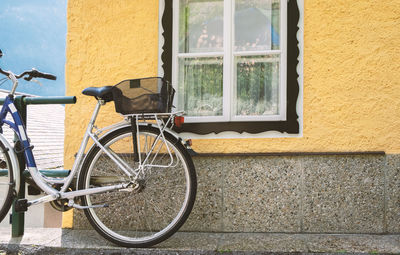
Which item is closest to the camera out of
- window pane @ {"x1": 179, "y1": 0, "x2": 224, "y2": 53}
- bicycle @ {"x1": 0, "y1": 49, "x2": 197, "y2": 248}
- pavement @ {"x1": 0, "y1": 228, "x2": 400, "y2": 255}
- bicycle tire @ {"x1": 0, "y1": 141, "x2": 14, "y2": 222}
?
pavement @ {"x1": 0, "y1": 228, "x2": 400, "y2": 255}

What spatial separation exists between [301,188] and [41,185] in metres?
2.24

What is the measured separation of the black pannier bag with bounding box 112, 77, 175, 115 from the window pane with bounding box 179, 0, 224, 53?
1.06 m

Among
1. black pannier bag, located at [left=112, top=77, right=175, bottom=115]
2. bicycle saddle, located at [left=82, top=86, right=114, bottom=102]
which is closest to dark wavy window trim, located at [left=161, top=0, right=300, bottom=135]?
black pannier bag, located at [left=112, top=77, right=175, bottom=115]

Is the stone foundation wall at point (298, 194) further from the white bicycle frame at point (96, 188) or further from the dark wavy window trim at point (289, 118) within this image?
the white bicycle frame at point (96, 188)

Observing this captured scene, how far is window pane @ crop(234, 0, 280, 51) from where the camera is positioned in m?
3.82

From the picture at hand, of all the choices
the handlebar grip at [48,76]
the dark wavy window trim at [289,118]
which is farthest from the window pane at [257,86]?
the handlebar grip at [48,76]

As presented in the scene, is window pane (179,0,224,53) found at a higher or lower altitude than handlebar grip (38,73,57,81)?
higher

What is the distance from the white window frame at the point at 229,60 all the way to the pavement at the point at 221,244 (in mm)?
1094

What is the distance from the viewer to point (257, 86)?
3.84m

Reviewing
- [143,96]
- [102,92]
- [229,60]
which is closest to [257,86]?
[229,60]

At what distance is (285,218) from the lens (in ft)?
11.5

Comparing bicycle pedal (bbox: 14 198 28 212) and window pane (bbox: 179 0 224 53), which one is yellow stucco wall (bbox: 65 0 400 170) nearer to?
window pane (bbox: 179 0 224 53)

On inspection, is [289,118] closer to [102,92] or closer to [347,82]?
[347,82]

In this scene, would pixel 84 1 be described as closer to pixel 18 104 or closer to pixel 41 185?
pixel 18 104
